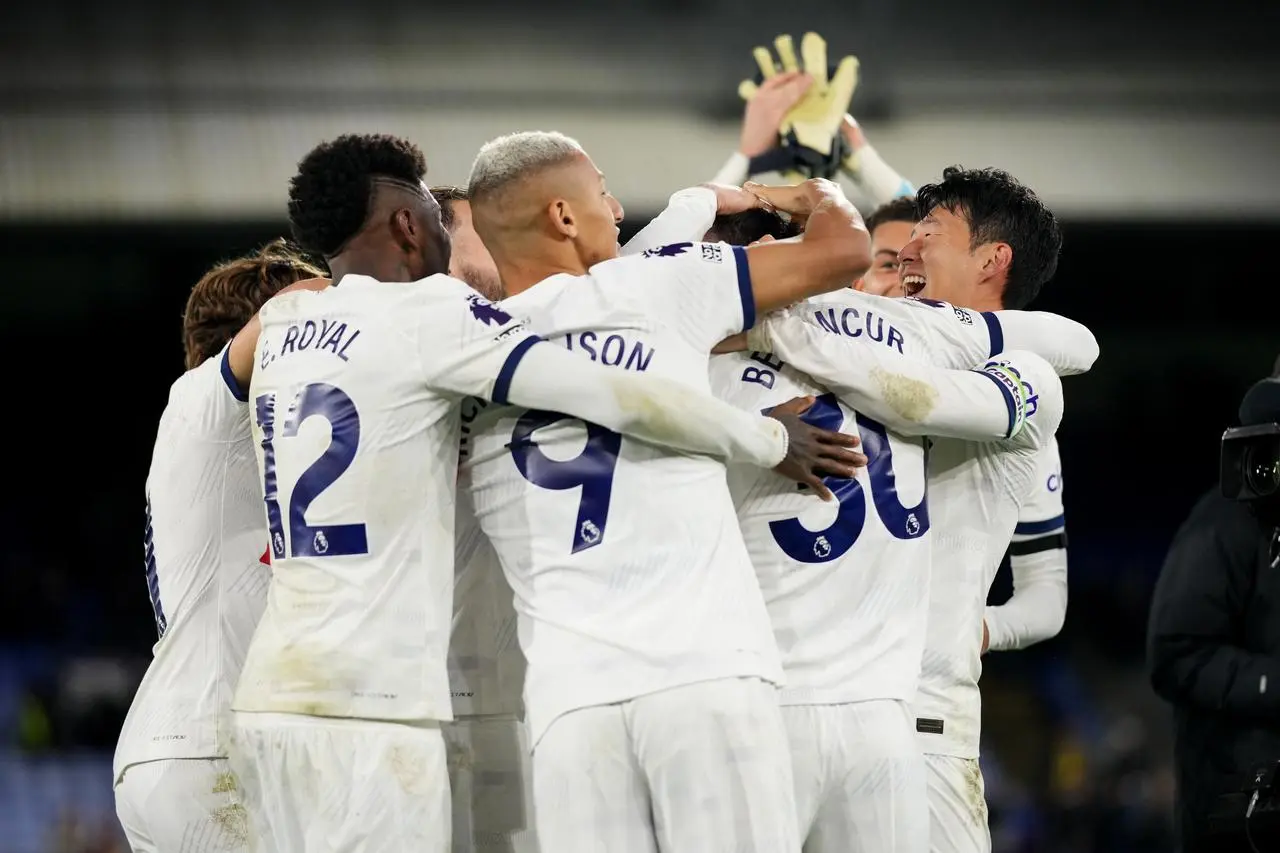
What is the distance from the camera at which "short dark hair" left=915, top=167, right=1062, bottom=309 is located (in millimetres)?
4113

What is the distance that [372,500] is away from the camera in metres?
3.25

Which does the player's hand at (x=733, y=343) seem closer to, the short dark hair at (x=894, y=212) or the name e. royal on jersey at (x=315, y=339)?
the name e. royal on jersey at (x=315, y=339)

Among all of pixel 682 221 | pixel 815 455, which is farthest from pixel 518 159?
pixel 815 455

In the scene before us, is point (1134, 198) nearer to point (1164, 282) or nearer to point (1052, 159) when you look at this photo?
point (1052, 159)

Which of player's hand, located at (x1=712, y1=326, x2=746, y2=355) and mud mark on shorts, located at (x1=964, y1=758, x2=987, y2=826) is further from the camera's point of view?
mud mark on shorts, located at (x1=964, y1=758, x2=987, y2=826)

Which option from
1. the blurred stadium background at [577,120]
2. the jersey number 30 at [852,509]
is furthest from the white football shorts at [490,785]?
the blurred stadium background at [577,120]

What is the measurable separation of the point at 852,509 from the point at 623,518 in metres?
0.61

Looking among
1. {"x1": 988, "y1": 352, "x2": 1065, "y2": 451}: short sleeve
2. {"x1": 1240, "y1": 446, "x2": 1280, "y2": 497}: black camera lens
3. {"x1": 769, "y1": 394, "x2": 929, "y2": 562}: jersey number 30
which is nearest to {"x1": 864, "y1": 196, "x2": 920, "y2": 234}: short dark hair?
{"x1": 1240, "y1": 446, "x2": 1280, "y2": 497}: black camera lens

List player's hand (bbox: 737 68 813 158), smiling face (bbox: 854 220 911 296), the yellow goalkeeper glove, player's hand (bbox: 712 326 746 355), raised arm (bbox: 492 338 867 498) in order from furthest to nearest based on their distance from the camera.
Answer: player's hand (bbox: 737 68 813 158) < the yellow goalkeeper glove < smiling face (bbox: 854 220 911 296) < player's hand (bbox: 712 326 746 355) < raised arm (bbox: 492 338 867 498)

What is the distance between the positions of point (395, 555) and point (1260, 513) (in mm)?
3083

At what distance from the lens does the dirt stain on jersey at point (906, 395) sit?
11.3 ft

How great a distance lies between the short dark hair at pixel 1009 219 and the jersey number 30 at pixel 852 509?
83 cm

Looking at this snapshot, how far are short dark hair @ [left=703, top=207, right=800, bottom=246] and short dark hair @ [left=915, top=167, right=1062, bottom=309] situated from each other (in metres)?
0.53

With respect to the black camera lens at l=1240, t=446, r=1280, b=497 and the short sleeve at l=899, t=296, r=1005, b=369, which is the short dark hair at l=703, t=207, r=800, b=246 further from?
the black camera lens at l=1240, t=446, r=1280, b=497
